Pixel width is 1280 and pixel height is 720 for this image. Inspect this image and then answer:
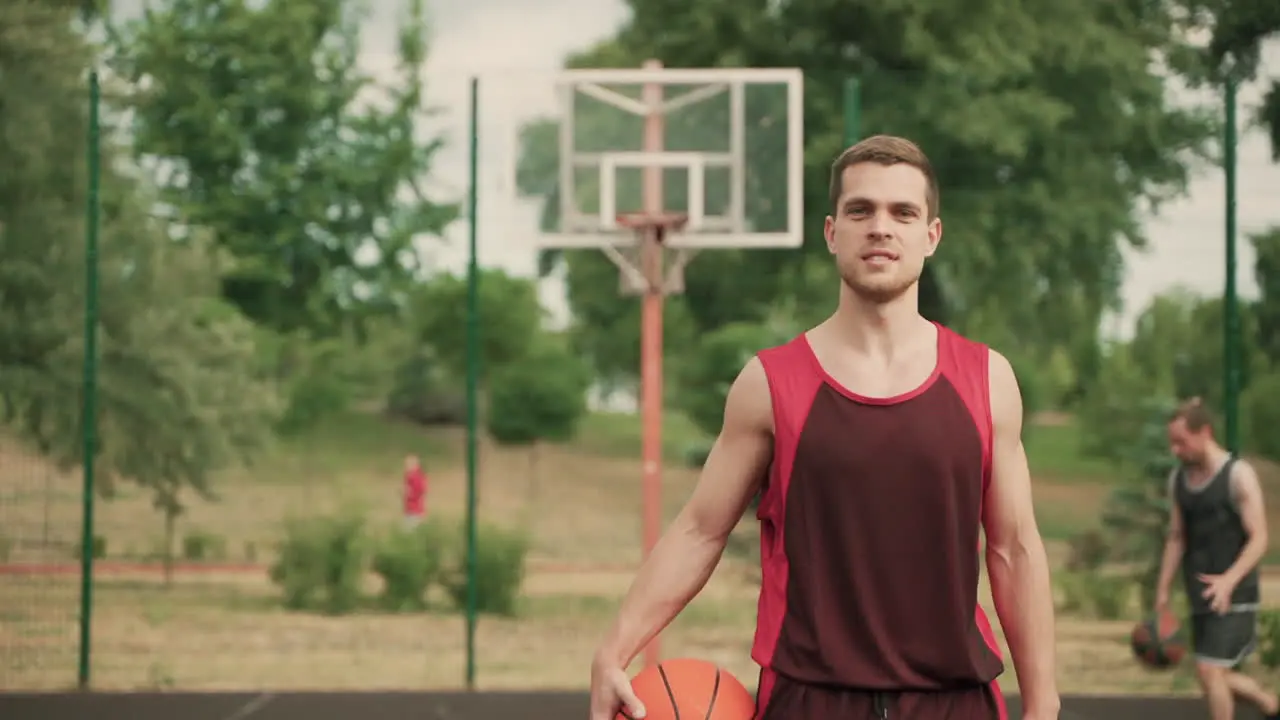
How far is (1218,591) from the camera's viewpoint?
23.2ft

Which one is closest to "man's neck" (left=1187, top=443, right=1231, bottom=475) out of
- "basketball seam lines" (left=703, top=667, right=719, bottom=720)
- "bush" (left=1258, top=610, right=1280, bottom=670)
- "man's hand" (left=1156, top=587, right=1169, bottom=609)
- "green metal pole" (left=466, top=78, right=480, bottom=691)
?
"man's hand" (left=1156, top=587, right=1169, bottom=609)

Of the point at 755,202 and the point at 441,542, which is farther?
the point at 441,542

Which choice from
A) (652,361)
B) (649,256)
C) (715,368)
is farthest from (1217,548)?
(715,368)

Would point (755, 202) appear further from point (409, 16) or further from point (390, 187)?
point (409, 16)

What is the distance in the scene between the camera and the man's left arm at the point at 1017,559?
281 cm

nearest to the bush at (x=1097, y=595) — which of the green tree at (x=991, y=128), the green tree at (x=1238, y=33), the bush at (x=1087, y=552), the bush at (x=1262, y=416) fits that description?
the bush at (x=1087, y=552)

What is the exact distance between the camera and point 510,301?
48.3ft

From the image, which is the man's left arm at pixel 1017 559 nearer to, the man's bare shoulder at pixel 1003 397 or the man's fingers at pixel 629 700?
the man's bare shoulder at pixel 1003 397

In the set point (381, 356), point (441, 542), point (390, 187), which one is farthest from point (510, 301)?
point (441, 542)

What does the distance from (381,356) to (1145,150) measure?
7.67 meters

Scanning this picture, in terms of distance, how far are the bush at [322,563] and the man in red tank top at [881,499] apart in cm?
879

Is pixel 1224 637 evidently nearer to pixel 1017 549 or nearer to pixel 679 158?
pixel 679 158

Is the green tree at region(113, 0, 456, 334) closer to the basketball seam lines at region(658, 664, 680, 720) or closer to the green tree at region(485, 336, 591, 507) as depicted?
the green tree at region(485, 336, 591, 507)

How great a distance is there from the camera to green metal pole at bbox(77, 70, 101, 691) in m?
9.62
